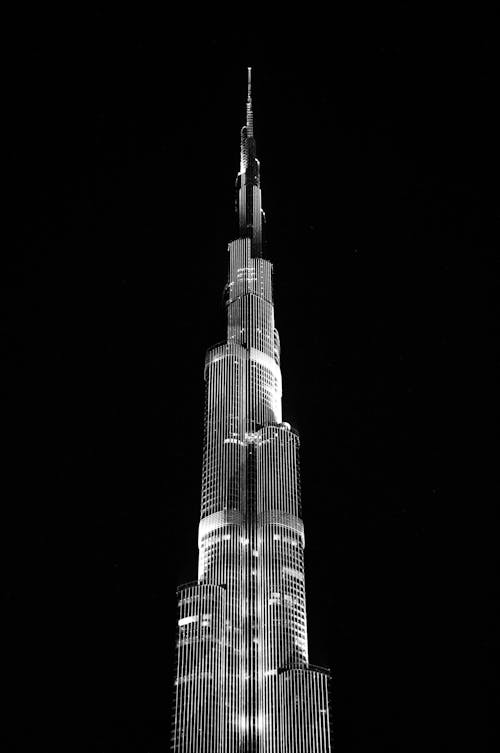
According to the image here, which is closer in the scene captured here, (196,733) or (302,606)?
(196,733)

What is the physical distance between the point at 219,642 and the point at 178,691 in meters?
13.2

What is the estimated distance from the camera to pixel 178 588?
616 ft

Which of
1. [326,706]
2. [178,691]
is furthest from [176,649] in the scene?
[326,706]

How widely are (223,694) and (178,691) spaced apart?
29.6 ft

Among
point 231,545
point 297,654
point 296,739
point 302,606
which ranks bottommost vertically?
point 296,739

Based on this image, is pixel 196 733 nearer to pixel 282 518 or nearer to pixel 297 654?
pixel 297 654

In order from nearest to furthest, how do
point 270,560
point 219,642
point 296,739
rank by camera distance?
point 296,739 < point 219,642 < point 270,560

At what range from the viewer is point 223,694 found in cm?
17438

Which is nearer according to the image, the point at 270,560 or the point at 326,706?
the point at 326,706

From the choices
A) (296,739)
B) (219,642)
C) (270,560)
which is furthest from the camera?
(270,560)

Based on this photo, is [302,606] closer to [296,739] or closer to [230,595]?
[230,595]

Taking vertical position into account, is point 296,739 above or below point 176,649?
below

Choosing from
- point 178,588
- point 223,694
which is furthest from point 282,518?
point 223,694

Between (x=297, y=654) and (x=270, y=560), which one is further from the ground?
(x=270, y=560)
